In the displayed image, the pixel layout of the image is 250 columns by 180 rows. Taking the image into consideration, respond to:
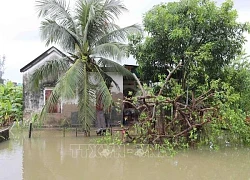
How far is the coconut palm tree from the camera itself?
1180cm

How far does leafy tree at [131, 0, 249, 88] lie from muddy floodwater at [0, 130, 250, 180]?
2906 millimetres

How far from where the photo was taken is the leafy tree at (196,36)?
10305 millimetres

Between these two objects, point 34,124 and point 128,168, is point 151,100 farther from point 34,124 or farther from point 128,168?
point 34,124

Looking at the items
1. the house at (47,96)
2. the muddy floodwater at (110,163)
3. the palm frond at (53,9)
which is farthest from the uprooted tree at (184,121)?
the house at (47,96)

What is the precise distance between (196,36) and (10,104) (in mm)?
9777

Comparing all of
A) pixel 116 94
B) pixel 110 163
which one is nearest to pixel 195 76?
pixel 110 163

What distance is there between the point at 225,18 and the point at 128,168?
20.0ft

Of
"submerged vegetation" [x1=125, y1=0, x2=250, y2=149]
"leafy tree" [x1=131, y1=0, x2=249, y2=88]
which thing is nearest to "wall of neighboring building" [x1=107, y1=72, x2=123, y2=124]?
"submerged vegetation" [x1=125, y1=0, x2=250, y2=149]

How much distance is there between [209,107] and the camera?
376 inches

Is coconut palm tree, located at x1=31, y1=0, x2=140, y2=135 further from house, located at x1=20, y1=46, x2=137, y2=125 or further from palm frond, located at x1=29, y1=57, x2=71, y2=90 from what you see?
house, located at x1=20, y1=46, x2=137, y2=125

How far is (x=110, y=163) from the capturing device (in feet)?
25.9

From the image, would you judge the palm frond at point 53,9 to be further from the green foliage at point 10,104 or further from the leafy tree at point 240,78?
the leafy tree at point 240,78

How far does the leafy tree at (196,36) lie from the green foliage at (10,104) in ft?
26.7

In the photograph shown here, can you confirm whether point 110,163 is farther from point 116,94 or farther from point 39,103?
point 39,103
